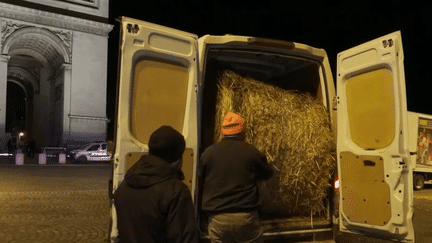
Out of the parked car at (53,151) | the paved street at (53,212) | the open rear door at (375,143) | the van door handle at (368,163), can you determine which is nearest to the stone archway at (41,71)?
the parked car at (53,151)

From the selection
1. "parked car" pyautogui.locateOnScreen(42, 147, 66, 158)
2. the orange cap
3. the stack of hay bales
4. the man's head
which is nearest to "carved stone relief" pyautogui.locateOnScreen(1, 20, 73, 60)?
"parked car" pyautogui.locateOnScreen(42, 147, 66, 158)

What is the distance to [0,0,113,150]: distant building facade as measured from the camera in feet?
98.9

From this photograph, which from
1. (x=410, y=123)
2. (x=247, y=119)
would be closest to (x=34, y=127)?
(x=410, y=123)

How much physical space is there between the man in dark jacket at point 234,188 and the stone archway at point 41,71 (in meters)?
30.6

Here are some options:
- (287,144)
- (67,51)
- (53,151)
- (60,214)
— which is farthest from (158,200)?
(67,51)

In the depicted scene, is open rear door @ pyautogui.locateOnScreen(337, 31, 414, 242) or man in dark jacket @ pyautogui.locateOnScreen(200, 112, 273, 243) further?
open rear door @ pyautogui.locateOnScreen(337, 31, 414, 242)

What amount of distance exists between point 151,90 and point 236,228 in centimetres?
152

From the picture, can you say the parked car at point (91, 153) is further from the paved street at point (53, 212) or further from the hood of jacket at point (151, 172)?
the hood of jacket at point (151, 172)

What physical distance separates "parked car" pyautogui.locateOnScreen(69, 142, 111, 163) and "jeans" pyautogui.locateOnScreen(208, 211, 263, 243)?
23.0 metres

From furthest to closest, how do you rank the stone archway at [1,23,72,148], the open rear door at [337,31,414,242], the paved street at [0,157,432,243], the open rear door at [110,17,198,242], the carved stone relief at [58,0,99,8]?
the carved stone relief at [58,0,99,8], the stone archway at [1,23,72,148], the paved street at [0,157,432,243], the open rear door at [337,31,414,242], the open rear door at [110,17,198,242]

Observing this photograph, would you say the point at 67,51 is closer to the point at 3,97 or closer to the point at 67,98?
the point at 67,98

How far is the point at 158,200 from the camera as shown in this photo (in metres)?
2.21

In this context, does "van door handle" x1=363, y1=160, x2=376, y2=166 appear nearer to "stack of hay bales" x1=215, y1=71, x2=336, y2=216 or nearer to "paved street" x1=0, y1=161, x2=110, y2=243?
"stack of hay bales" x1=215, y1=71, x2=336, y2=216

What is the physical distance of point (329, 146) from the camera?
5.22 metres
